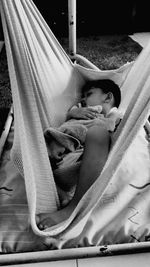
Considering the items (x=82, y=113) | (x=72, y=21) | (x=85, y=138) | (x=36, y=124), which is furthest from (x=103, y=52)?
(x=36, y=124)

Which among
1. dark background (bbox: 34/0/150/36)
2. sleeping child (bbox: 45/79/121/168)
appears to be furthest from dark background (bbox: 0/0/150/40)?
sleeping child (bbox: 45/79/121/168)

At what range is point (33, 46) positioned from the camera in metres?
0.99

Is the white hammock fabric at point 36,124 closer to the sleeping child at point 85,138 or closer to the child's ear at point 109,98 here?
the sleeping child at point 85,138

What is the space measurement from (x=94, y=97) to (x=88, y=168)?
1.50 feet

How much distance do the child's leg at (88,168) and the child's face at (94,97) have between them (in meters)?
0.33

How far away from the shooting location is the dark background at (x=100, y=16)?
104 inches

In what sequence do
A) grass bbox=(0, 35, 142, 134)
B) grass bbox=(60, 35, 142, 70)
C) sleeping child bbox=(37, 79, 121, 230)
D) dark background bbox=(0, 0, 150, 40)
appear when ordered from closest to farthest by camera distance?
1. sleeping child bbox=(37, 79, 121, 230)
2. grass bbox=(0, 35, 142, 134)
3. grass bbox=(60, 35, 142, 70)
4. dark background bbox=(0, 0, 150, 40)

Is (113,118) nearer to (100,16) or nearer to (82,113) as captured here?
(82,113)

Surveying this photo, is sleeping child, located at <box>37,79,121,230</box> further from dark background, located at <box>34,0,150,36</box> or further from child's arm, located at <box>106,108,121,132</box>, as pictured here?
dark background, located at <box>34,0,150,36</box>

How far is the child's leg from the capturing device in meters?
0.82

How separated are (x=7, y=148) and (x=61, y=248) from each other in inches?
21.1

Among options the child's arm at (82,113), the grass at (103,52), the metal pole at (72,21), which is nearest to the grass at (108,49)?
the grass at (103,52)

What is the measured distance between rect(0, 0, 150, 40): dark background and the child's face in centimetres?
164

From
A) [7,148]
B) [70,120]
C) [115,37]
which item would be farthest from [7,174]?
[115,37]
